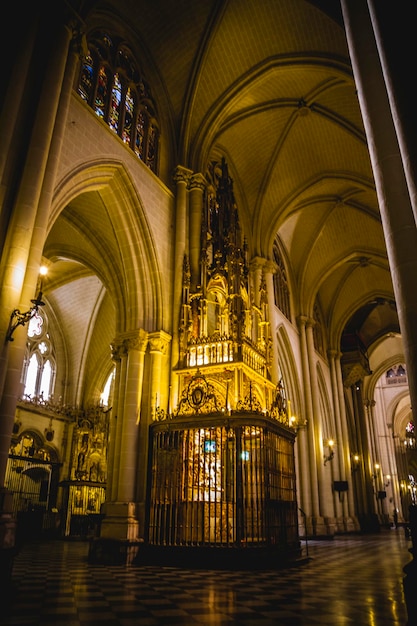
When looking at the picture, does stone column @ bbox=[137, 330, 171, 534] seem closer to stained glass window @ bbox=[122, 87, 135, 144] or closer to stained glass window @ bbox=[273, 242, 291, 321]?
stained glass window @ bbox=[122, 87, 135, 144]

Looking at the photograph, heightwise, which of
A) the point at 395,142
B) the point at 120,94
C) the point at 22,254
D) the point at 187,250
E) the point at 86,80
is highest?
the point at 120,94

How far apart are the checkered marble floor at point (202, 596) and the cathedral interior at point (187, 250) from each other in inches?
48.9

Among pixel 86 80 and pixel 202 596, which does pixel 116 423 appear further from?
pixel 86 80

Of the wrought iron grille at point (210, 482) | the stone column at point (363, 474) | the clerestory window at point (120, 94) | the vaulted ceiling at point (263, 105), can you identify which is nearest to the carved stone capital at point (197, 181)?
the vaulted ceiling at point (263, 105)

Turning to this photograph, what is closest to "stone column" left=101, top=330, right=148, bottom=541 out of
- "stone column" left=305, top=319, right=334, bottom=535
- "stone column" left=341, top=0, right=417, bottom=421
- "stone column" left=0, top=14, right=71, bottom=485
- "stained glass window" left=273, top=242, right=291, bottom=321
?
"stone column" left=0, top=14, right=71, bottom=485

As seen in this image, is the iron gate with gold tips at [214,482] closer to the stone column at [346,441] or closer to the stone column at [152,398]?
the stone column at [152,398]

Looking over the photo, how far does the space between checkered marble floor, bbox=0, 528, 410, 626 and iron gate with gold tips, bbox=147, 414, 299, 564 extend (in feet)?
3.46

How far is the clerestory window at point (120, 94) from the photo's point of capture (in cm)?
1438

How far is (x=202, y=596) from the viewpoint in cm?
688

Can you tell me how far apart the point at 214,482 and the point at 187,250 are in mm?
7521

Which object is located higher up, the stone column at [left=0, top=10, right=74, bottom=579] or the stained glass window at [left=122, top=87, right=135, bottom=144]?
the stained glass window at [left=122, top=87, right=135, bottom=144]

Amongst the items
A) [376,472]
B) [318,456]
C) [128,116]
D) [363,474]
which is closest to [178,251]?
[128,116]

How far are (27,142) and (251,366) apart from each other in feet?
27.4

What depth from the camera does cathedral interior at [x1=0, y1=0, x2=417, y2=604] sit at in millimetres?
9016
